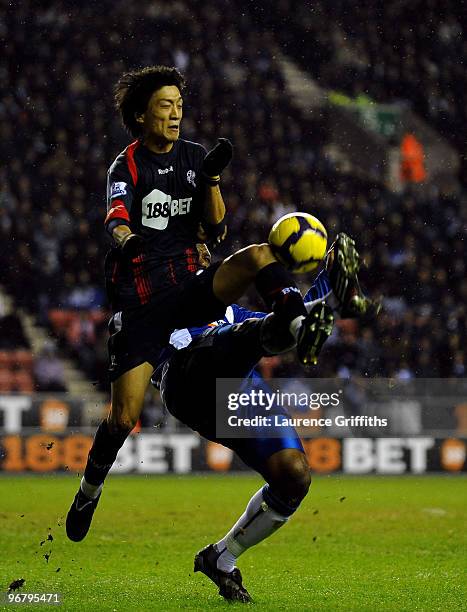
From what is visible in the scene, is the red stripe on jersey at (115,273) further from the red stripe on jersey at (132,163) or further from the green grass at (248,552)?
the green grass at (248,552)

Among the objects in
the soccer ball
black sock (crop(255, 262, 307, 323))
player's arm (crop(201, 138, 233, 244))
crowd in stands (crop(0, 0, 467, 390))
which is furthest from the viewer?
crowd in stands (crop(0, 0, 467, 390))

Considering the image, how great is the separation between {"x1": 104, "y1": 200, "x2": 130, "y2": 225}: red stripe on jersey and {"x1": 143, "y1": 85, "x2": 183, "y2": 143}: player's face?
0.57 m

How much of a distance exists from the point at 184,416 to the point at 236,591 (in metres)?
1.00

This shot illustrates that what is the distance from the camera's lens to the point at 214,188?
6.34 m

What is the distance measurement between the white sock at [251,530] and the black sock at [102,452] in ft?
2.71

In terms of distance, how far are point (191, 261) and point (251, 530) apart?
156cm

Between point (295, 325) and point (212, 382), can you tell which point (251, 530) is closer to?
point (212, 382)

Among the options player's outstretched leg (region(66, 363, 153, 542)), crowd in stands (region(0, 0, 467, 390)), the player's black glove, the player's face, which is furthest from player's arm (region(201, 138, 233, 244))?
crowd in stands (region(0, 0, 467, 390))

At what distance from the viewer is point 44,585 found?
6.64 meters

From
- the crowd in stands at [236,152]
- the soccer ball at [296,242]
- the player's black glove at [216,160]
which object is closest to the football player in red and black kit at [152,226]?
the player's black glove at [216,160]

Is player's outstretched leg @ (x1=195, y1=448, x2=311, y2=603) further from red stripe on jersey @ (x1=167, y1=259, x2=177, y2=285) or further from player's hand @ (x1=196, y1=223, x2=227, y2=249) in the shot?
player's hand @ (x1=196, y1=223, x2=227, y2=249)

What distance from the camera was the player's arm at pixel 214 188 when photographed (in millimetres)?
6137

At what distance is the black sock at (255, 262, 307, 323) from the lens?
17.6 ft

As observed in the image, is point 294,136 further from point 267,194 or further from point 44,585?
point 44,585
